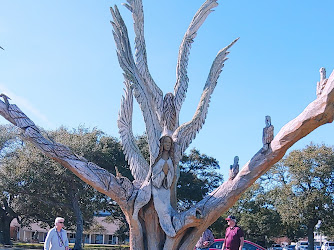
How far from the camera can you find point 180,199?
2577 centimetres

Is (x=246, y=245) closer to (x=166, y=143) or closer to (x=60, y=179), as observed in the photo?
(x=166, y=143)

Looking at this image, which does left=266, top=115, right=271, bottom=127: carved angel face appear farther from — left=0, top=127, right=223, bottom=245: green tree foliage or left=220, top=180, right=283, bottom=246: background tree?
left=220, top=180, right=283, bottom=246: background tree

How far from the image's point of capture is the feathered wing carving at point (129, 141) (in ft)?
28.2

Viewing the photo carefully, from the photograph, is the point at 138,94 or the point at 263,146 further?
the point at 138,94

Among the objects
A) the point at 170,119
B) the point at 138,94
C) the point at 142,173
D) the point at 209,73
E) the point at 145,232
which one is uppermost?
the point at 209,73

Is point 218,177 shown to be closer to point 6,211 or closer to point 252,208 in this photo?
point 252,208

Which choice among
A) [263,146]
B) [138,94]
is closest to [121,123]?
[138,94]

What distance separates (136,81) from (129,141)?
1360 mm

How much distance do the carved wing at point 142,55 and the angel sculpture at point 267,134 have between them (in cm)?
262

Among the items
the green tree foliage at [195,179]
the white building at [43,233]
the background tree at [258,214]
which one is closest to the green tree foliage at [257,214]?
the background tree at [258,214]

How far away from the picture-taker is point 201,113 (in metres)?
8.76

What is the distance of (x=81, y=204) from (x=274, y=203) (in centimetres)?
1638

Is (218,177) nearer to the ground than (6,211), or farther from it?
farther from it

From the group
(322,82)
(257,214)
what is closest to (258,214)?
(257,214)
